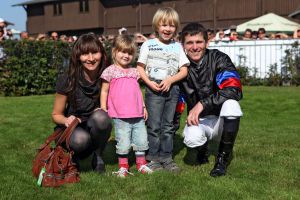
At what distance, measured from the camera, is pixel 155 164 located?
5133mm

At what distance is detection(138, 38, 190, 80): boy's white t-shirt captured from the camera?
4996mm

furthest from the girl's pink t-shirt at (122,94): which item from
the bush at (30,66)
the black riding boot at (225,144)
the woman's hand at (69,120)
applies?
the bush at (30,66)

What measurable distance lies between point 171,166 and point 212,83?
985 millimetres

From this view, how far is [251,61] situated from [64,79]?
1119cm

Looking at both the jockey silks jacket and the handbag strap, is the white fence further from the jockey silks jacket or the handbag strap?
the handbag strap

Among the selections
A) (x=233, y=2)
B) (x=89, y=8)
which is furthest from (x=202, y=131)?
(x=89, y=8)

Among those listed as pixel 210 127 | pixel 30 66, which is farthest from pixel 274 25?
pixel 210 127

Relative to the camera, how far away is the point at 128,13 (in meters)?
42.8

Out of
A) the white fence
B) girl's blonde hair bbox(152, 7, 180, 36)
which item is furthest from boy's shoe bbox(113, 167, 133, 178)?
the white fence

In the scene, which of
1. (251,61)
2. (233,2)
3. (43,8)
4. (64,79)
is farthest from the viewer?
(43,8)

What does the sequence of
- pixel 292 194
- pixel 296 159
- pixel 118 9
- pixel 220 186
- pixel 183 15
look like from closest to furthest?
pixel 292 194, pixel 220 186, pixel 296 159, pixel 183 15, pixel 118 9

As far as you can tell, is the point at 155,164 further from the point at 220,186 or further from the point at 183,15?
the point at 183,15

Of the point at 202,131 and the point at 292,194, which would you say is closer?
the point at 292,194

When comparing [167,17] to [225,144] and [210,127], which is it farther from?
[225,144]
